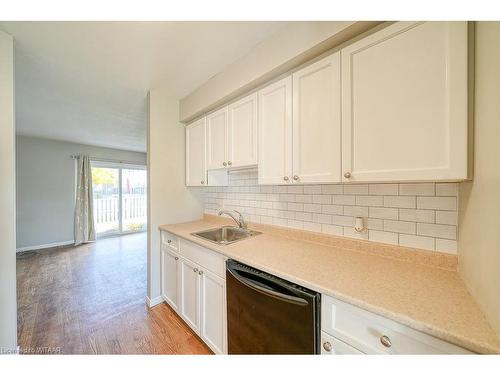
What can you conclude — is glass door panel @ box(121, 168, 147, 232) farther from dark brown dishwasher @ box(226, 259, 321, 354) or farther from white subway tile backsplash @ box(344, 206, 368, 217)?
white subway tile backsplash @ box(344, 206, 368, 217)

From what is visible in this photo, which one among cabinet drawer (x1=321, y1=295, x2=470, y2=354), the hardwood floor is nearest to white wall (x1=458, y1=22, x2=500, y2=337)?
cabinet drawer (x1=321, y1=295, x2=470, y2=354)

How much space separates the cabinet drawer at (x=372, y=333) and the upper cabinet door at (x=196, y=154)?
1.61 m

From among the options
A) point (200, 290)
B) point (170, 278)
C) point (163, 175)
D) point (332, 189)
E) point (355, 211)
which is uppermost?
point (163, 175)

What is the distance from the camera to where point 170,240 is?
192 cm

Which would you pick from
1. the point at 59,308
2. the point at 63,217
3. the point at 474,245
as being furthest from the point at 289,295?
the point at 63,217

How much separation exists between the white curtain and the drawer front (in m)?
5.40

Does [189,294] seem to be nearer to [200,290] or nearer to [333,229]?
[200,290]

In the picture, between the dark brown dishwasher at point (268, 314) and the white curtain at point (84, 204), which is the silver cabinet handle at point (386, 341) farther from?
the white curtain at point (84, 204)

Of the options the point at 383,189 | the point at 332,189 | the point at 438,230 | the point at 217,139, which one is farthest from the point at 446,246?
the point at 217,139

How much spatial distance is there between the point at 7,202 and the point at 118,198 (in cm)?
433

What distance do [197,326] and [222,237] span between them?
0.77 m

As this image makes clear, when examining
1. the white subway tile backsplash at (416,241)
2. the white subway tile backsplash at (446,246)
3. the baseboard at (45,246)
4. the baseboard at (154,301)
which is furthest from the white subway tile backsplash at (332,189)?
the baseboard at (45,246)

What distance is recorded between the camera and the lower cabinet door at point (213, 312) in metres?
1.30

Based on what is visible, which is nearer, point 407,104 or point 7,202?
point 407,104
